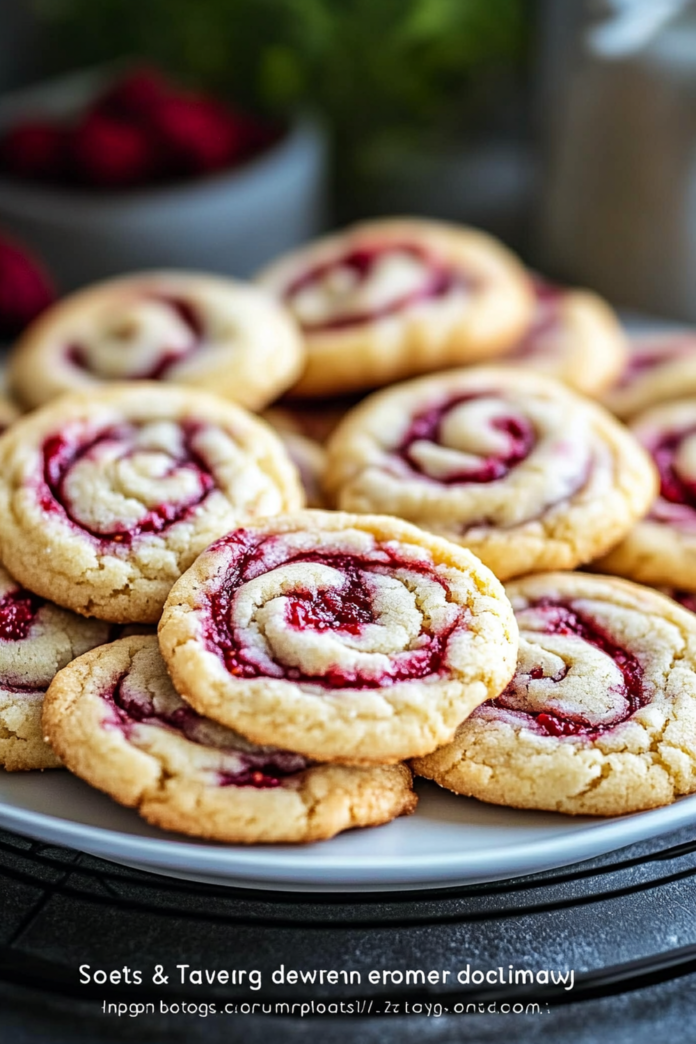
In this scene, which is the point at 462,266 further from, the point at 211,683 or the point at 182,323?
the point at 211,683

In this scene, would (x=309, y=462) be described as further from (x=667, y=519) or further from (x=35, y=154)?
(x=35, y=154)

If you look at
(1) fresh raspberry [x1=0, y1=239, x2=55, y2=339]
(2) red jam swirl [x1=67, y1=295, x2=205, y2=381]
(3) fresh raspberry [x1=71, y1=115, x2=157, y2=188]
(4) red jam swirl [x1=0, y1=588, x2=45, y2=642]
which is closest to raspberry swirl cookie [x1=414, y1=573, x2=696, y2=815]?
(4) red jam swirl [x1=0, y1=588, x2=45, y2=642]

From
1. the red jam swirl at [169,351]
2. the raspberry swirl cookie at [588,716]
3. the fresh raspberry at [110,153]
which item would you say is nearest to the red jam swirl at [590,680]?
the raspberry swirl cookie at [588,716]

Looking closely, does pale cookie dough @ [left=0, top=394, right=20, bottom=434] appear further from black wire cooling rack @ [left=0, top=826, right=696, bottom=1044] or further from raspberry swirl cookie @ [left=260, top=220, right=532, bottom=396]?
black wire cooling rack @ [left=0, top=826, right=696, bottom=1044]

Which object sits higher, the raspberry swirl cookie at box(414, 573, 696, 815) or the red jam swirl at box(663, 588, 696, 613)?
the raspberry swirl cookie at box(414, 573, 696, 815)

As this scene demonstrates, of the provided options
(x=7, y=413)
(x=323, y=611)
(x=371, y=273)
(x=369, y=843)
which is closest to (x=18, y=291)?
(x=7, y=413)

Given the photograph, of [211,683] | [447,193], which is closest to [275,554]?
[211,683]
